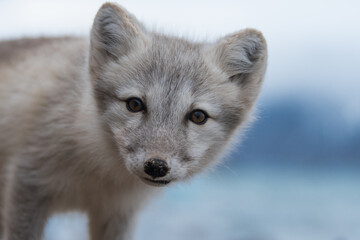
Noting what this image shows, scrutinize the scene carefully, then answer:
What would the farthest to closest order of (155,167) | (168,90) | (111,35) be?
(111,35) → (168,90) → (155,167)

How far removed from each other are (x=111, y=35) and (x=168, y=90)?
1.35 ft

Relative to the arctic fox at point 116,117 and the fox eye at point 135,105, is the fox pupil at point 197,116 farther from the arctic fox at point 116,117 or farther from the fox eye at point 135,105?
the fox eye at point 135,105

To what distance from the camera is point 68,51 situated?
2.81 metres

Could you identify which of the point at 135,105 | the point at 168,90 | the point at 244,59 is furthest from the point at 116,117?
the point at 244,59

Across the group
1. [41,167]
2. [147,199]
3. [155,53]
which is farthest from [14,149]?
[155,53]

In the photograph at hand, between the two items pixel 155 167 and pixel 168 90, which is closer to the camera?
pixel 155 167

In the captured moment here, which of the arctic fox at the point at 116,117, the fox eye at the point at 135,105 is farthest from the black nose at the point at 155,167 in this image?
the fox eye at the point at 135,105

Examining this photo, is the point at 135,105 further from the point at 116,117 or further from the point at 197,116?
the point at 197,116

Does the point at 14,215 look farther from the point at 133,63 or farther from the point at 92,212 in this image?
the point at 133,63

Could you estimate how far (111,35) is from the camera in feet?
7.39

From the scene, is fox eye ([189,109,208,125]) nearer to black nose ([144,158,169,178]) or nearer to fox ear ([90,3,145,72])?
black nose ([144,158,169,178])

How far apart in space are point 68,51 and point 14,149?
615mm

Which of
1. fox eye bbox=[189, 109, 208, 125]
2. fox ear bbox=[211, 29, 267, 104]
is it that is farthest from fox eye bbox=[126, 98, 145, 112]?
fox ear bbox=[211, 29, 267, 104]

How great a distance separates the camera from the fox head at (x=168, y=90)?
1.99m
